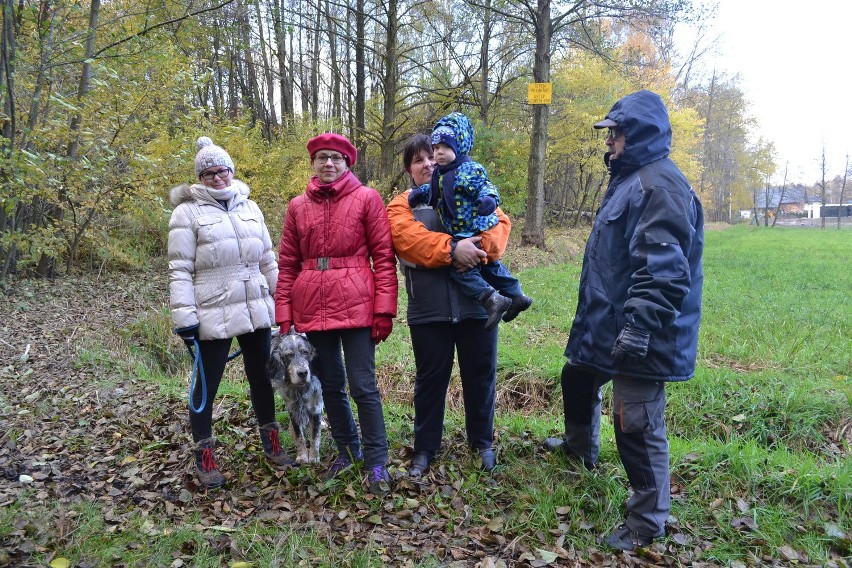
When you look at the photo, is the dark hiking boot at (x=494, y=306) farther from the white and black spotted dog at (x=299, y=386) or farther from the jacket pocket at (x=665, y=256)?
→ the white and black spotted dog at (x=299, y=386)

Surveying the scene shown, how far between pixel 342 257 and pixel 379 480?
4.85 ft

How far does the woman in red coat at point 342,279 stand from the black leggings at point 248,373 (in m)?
0.39

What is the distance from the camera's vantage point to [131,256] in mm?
11875

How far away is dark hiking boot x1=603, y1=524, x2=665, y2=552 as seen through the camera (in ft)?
9.70

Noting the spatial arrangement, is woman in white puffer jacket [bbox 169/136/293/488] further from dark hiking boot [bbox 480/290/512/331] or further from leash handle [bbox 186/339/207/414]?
dark hiking boot [bbox 480/290/512/331]

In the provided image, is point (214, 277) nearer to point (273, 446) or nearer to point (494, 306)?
point (273, 446)

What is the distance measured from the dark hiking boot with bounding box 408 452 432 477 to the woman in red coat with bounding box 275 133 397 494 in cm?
21

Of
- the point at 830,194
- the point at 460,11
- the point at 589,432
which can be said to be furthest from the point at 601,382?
the point at 830,194

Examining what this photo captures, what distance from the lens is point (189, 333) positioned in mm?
3518

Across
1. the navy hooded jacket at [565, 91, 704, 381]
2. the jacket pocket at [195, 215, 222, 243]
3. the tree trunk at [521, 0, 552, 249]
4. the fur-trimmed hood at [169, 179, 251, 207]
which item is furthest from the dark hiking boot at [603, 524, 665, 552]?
A: the tree trunk at [521, 0, 552, 249]

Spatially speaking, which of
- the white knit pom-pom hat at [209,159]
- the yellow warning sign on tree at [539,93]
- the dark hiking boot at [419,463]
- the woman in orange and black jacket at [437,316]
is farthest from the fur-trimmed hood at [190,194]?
the yellow warning sign on tree at [539,93]

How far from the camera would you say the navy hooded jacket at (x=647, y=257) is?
8.84ft

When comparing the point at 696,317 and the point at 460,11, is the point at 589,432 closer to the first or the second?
the point at 696,317

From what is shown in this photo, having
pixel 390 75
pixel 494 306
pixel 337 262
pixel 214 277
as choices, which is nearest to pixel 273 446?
pixel 214 277
